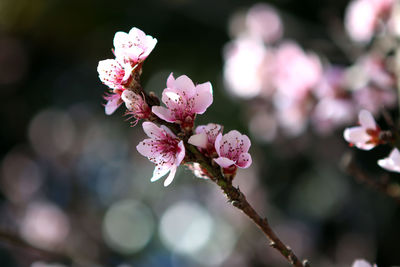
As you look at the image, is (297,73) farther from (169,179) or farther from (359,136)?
(169,179)

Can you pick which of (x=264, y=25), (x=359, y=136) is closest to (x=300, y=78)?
(x=264, y=25)

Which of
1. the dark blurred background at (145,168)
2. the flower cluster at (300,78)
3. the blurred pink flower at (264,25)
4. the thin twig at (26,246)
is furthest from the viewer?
the dark blurred background at (145,168)

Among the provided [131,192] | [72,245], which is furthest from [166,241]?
[72,245]

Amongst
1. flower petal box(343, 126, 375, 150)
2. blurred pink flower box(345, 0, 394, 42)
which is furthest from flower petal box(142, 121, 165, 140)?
blurred pink flower box(345, 0, 394, 42)

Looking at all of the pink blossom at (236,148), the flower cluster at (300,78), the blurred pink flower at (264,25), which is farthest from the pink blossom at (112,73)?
the blurred pink flower at (264,25)

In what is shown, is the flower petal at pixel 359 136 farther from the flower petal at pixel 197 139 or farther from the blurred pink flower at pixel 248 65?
the blurred pink flower at pixel 248 65

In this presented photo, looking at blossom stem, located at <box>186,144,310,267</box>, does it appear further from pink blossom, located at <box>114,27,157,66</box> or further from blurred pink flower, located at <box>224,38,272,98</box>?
blurred pink flower, located at <box>224,38,272,98</box>

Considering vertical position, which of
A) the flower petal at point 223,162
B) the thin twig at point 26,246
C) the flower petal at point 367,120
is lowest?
the thin twig at point 26,246

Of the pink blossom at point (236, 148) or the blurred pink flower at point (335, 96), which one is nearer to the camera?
the pink blossom at point (236, 148)
